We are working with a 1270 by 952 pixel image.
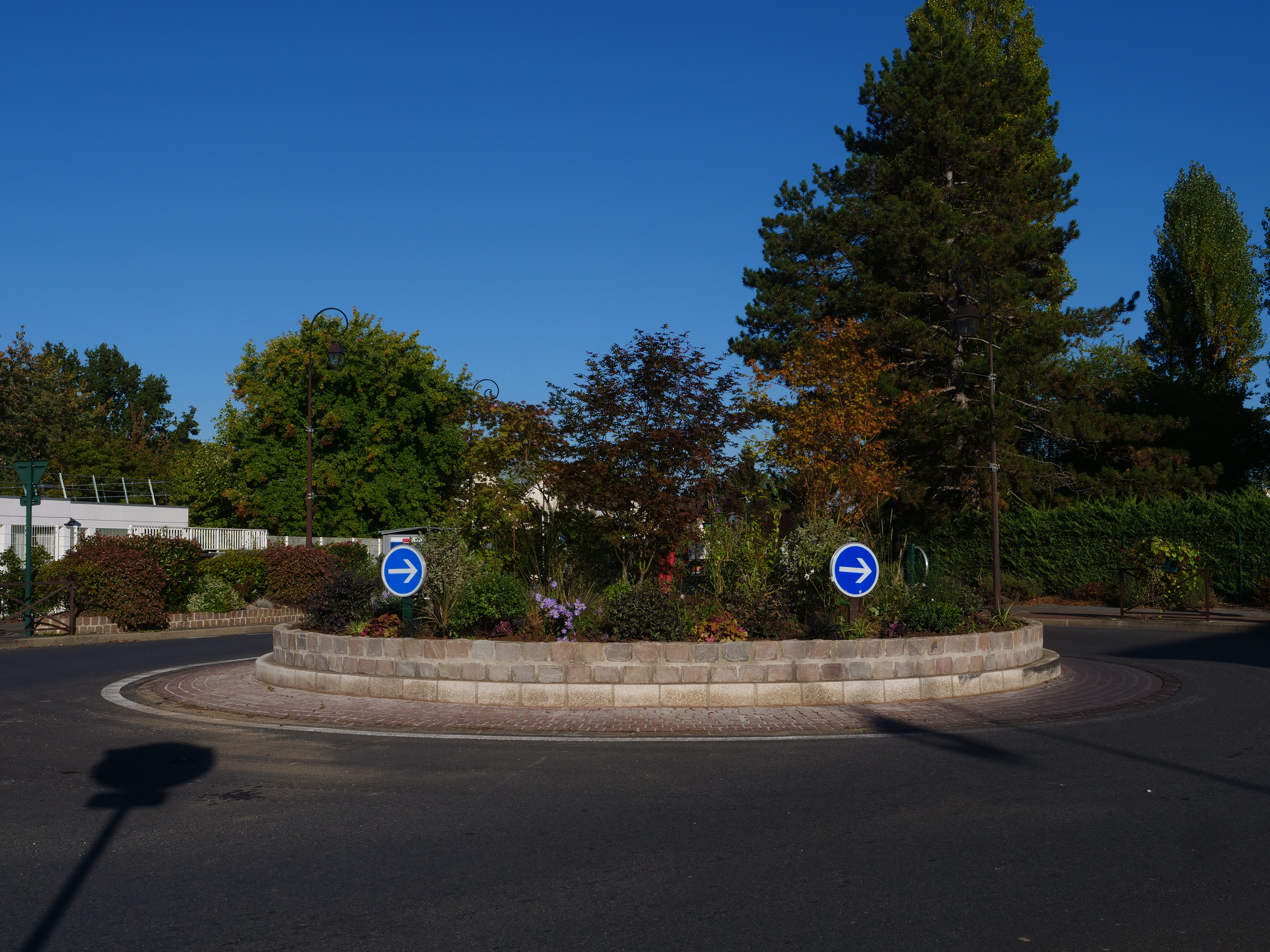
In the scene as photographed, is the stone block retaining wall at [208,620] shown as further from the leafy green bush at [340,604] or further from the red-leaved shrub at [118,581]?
the leafy green bush at [340,604]

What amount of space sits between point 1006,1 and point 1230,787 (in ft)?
140

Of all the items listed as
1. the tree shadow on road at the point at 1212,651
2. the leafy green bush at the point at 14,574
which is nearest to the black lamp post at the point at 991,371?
the tree shadow on road at the point at 1212,651

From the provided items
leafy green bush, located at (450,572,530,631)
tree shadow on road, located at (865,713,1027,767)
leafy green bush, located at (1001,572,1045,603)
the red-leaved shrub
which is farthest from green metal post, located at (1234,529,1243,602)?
the red-leaved shrub

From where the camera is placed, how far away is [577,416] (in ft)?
50.3

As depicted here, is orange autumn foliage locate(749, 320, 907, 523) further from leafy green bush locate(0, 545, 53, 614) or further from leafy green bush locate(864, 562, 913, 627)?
leafy green bush locate(0, 545, 53, 614)

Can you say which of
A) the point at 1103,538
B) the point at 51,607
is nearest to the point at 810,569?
the point at 51,607

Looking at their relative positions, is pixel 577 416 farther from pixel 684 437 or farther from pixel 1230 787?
pixel 1230 787

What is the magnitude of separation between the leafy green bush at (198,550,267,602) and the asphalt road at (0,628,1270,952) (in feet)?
50.8

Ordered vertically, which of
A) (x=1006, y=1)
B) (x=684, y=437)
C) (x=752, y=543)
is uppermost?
(x=1006, y=1)

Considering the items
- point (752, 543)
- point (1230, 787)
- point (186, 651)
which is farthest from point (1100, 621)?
point (186, 651)

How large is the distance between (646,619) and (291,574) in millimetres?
16848

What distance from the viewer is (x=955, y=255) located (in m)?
30.2

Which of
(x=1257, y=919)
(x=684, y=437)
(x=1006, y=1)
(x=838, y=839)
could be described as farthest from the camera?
(x=1006, y=1)

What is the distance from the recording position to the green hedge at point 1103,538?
2641 cm
